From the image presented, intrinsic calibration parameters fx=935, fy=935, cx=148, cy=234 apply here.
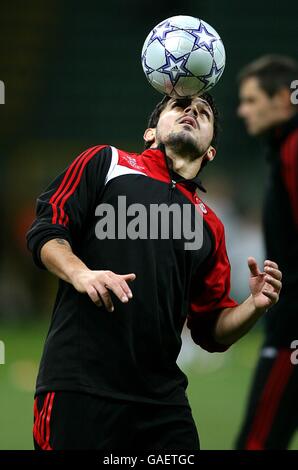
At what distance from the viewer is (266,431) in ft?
19.4

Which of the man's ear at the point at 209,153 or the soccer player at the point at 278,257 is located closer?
the man's ear at the point at 209,153

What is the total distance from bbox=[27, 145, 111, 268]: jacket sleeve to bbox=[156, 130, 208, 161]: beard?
0.95ft

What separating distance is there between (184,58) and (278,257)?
224 centimetres

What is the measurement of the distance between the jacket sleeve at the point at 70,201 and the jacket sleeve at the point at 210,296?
0.66 metres

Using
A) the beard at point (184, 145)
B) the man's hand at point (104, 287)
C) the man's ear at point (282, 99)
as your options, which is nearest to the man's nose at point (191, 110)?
the beard at point (184, 145)

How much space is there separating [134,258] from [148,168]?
18.5 inches

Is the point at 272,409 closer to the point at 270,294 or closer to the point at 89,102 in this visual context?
the point at 270,294

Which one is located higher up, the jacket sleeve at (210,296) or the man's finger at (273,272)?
the man's finger at (273,272)

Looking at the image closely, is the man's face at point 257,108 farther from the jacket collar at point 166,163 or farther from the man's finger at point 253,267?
the man's finger at point 253,267

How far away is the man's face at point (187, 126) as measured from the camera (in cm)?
423

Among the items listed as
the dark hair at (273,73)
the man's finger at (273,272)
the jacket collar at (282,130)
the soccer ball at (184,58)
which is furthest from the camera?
the dark hair at (273,73)

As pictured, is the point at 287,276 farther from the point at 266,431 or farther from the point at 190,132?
the point at 190,132

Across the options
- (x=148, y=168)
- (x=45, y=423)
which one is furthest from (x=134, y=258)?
(x=45, y=423)

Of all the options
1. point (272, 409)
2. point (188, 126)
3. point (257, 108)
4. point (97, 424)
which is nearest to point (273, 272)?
point (188, 126)
